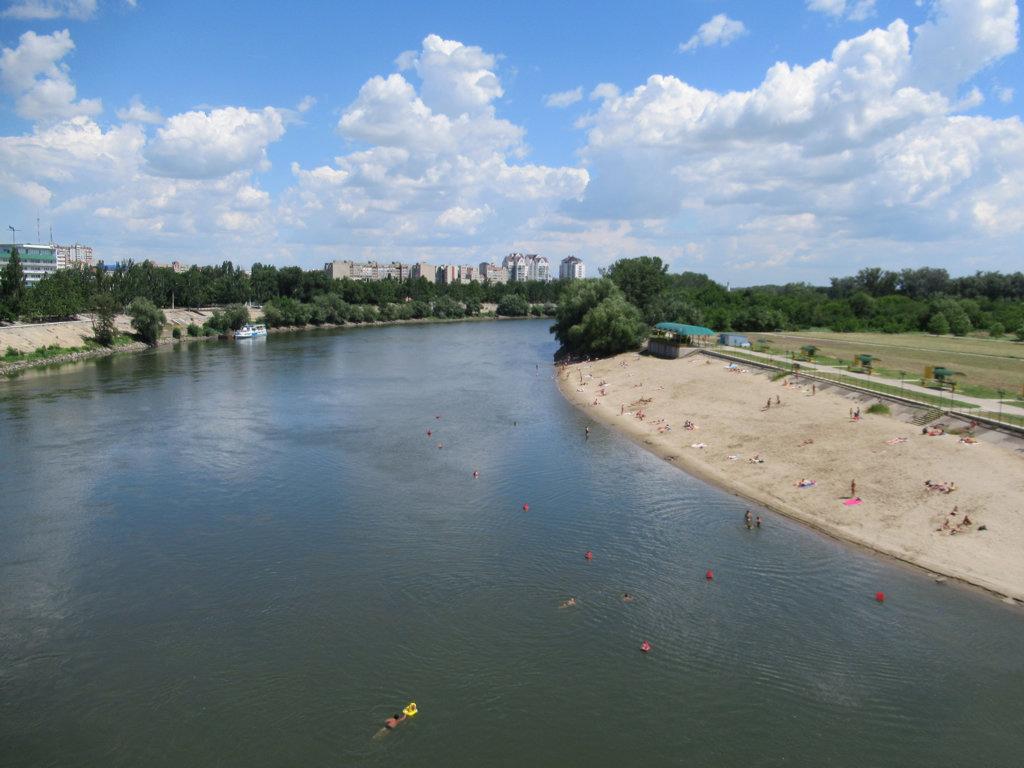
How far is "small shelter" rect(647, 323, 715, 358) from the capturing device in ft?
248

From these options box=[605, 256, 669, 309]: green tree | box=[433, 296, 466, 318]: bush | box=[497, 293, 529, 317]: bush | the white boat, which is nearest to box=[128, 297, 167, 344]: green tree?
the white boat

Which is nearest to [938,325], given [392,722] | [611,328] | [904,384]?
[611,328]

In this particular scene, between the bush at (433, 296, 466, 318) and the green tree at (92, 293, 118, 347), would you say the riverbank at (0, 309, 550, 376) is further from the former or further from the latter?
the bush at (433, 296, 466, 318)

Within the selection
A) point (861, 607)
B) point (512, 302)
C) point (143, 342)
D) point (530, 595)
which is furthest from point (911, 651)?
point (512, 302)

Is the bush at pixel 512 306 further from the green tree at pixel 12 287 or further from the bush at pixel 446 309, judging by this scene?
the green tree at pixel 12 287

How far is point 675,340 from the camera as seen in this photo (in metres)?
77.2

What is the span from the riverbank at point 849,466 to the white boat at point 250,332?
80.7 m

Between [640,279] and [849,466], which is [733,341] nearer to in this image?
[640,279]

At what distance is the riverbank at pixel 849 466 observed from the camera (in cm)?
2662

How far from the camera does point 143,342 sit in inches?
4136

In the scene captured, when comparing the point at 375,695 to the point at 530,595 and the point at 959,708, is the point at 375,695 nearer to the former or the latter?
the point at 530,595

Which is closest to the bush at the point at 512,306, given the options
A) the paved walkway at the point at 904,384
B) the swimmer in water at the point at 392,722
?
the paved walkway at the point at 904,384

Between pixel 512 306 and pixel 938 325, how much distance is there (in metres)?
109

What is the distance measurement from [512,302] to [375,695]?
17814 centimetres
